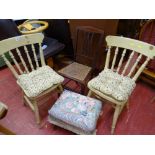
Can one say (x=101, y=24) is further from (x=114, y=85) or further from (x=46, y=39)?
(x=46, y=39)

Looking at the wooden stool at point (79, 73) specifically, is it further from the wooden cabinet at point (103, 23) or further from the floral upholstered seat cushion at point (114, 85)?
the wooden cabinet at point (103, 23)

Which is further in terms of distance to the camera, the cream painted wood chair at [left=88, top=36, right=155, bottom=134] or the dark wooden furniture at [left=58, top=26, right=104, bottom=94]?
the dark wooden furniture at [left=58, top=26, right=104, bottom=94]

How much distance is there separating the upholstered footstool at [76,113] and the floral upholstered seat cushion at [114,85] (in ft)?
0.52

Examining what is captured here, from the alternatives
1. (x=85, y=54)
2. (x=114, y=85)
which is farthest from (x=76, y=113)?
(x=85, y=54)

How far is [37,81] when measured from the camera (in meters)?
1.62

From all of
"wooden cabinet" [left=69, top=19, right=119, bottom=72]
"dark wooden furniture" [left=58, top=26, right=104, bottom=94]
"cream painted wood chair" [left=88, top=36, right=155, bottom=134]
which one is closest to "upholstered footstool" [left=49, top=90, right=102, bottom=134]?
"cream painted wood chair" [left=88, top=36, right=155, bottom=134]

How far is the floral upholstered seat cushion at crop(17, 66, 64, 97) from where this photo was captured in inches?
60.4

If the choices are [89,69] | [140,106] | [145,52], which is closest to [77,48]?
[89,69]

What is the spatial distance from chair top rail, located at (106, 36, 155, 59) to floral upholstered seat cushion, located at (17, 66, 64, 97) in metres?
0.67

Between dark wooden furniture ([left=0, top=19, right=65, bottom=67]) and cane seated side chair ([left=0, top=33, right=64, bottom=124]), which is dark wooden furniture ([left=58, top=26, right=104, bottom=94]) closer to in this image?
cane seated side chair ([left=0, top=33, right=64, bottom=124])

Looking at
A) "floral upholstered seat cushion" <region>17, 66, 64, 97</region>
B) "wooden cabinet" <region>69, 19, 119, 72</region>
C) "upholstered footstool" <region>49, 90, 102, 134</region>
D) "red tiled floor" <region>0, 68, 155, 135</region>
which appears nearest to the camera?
"upholstered footstool" <region>49, 90, 102, 134</region>

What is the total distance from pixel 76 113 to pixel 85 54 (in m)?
0.79

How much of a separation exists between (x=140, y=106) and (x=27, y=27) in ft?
5.97

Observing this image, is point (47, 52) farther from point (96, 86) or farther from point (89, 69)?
point (96, 86)
